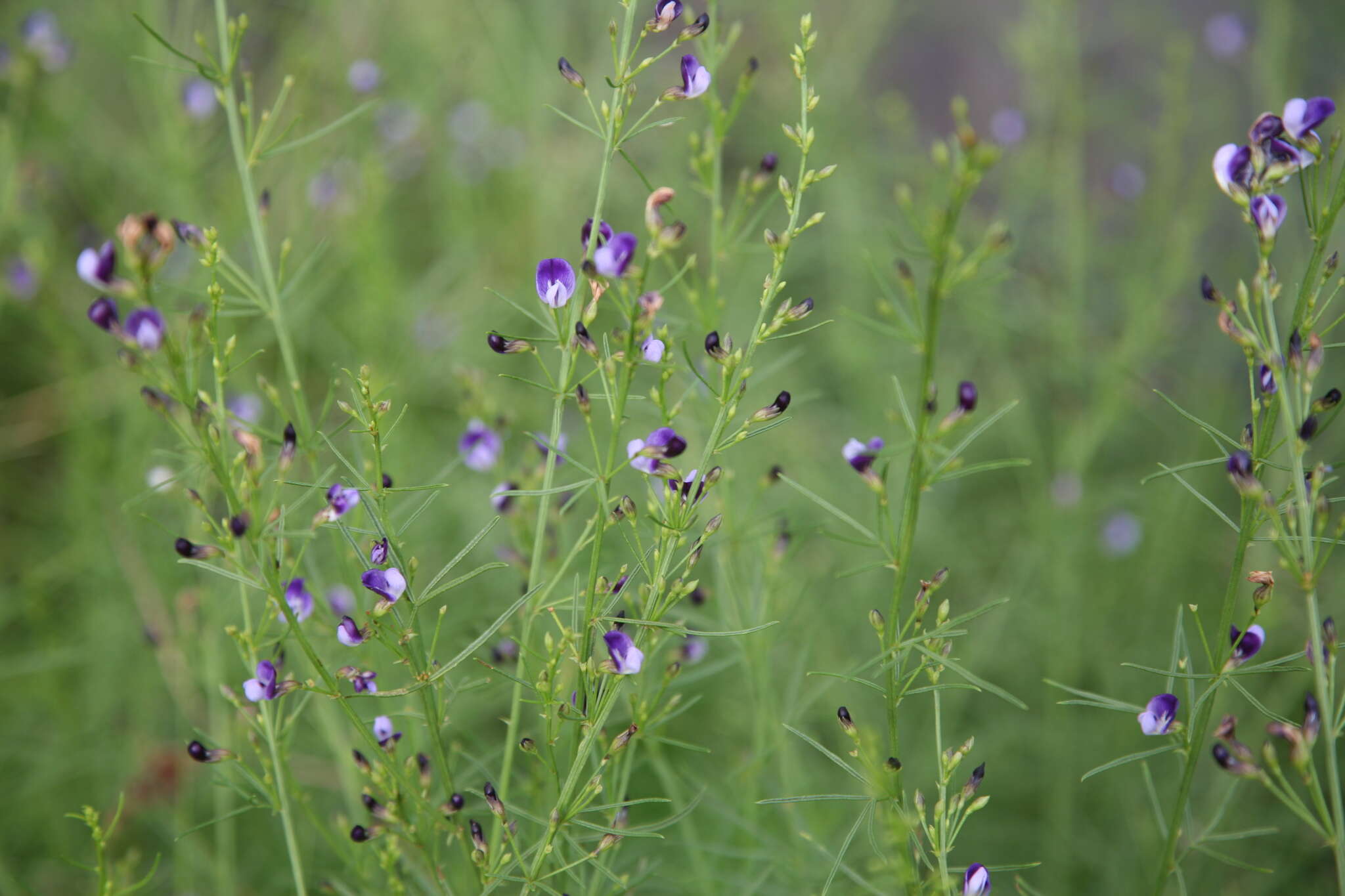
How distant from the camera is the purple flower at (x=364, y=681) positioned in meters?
1.20

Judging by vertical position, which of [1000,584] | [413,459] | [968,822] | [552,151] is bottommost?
[968,822]

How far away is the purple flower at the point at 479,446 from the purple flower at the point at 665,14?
0.73 meters

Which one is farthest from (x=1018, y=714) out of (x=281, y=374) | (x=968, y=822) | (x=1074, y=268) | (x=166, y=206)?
(x=166, y=206)

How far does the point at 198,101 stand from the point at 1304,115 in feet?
9.82

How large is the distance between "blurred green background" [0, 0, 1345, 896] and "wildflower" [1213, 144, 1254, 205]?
0.68 meters

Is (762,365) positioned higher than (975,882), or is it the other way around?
(975,882)

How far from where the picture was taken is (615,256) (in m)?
1.01

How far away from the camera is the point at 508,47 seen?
3936 millimetres

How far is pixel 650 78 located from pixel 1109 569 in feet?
9.78

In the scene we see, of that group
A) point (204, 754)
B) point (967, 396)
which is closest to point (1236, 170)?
point (967, 396)

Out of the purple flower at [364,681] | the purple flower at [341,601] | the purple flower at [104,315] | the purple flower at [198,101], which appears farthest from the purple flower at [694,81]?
the purple flower at [198,101]

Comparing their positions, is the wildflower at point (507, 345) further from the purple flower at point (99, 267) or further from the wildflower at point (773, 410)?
the purple flower at point (99, 267)

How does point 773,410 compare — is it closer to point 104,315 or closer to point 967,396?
point 967,396

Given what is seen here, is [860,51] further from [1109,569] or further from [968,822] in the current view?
[968,822]
